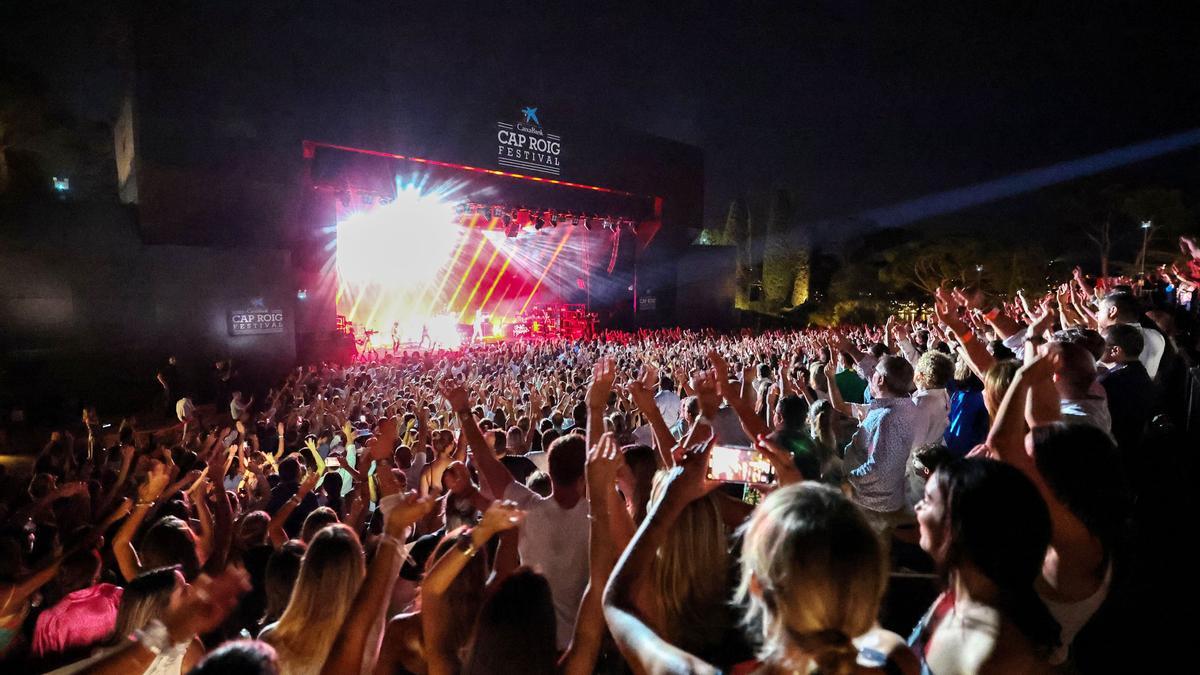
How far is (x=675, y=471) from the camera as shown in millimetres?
1754

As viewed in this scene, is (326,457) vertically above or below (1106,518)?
below

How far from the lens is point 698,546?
1.78 m

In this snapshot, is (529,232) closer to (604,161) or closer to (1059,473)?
(604,161)

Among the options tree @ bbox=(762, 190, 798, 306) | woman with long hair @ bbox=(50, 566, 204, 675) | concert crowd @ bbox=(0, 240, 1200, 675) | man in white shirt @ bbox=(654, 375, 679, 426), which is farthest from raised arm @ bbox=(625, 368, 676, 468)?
tree @ bbox=(762, 190, 798, 306)

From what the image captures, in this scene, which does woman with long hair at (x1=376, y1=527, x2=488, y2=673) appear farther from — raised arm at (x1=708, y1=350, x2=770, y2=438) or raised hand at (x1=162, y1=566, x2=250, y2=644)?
raised arm at (x1=708, y1=350, x2=770, y2=438)

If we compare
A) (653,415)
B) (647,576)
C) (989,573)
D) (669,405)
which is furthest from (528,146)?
(989,573)

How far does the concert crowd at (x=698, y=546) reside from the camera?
1.42m

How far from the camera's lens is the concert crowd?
1422mm

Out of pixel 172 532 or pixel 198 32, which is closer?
pixel 172 532

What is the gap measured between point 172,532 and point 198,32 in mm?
14468

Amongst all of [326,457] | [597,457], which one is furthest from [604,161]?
[597,457]

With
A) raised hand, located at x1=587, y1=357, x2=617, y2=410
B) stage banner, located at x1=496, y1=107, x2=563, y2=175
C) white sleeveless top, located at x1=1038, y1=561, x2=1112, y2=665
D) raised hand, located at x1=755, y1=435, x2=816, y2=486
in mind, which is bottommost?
white sleeveless top, located at x1=1038, y1=561, x2=1112, y2=665

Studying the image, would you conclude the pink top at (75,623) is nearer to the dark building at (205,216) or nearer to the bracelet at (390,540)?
the bracelet at (390,540)

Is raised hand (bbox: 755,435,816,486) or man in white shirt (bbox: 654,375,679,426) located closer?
raised hand (bbox: 755,435,816,486)
